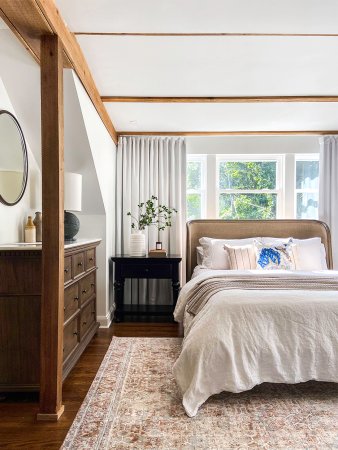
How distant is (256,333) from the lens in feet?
7.99

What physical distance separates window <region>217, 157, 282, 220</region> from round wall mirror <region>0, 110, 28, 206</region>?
112 inches

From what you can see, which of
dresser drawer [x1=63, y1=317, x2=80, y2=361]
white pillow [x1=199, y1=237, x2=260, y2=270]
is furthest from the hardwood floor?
white pillow [x1=199, y1=237, x2=260, y2=270]

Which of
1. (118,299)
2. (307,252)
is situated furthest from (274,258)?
(118,299)

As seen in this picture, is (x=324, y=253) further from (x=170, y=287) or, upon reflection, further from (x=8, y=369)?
(x=8, y=369)

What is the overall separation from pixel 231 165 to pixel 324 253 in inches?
66.6

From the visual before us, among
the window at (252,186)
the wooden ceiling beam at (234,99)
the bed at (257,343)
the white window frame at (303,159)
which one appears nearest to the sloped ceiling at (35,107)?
the wooden ceiling beam at (234,99)

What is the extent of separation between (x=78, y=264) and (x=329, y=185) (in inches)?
139

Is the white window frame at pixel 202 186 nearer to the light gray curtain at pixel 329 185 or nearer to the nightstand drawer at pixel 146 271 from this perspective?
the nightstand drawer at pixel 146 271

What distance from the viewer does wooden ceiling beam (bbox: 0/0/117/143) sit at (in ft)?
6.37

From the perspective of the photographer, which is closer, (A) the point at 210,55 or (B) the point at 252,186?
(A) the point at 210,55

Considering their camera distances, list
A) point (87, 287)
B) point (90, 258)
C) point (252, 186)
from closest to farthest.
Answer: point (87, 287) < point (90, 258) < point (252, 186)

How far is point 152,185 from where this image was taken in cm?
507

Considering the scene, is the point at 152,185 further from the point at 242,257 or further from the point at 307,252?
the point at 307,252

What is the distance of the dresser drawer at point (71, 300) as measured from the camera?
2.74 metres
